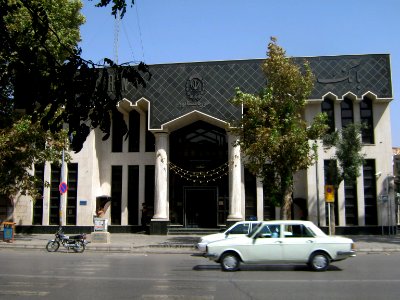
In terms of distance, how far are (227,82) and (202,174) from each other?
6.05 metres

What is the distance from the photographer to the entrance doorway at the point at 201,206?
30703 mm

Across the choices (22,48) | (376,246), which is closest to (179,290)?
(22,48)

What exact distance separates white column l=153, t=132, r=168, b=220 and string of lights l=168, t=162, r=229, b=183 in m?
1.09

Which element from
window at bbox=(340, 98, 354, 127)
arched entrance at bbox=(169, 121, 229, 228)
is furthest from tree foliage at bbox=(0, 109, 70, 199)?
window at bbox=(340, 98, 354, 127)

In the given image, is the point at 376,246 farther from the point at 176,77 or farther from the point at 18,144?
the point at 18,144

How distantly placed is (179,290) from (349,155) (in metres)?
18.4

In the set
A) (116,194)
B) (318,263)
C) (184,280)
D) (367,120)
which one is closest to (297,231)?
(318,263)

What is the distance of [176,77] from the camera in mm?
30422

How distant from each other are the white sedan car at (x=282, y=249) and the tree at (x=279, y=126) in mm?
7294

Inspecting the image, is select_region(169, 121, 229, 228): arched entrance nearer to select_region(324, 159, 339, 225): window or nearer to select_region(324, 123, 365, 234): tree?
select_region(324, 159, 339, 225): window

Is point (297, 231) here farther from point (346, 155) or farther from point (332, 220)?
point (346, 155)

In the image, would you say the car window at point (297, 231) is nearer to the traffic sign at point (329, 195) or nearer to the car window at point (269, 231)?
the car window at point (269, 231)

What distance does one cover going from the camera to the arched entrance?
3066 cm

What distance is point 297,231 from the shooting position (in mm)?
14531
